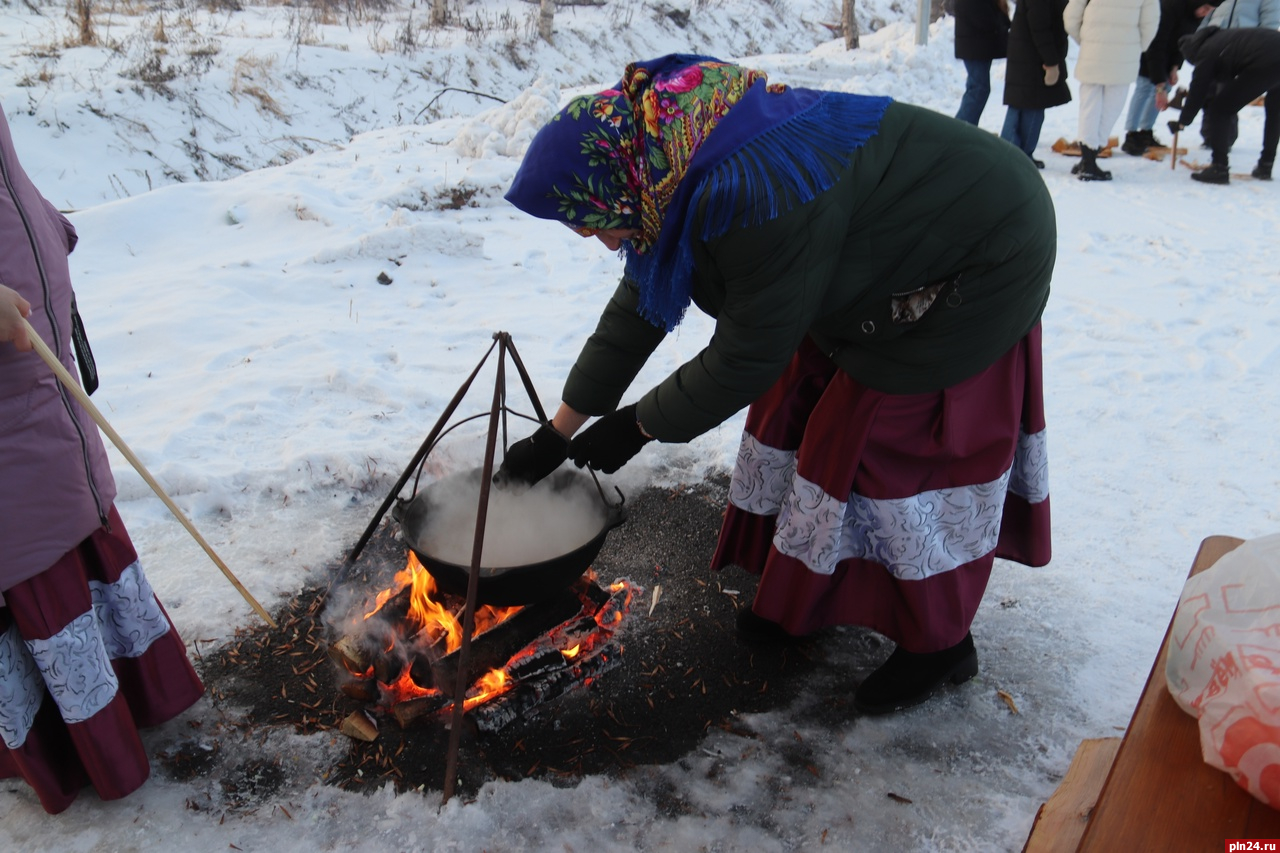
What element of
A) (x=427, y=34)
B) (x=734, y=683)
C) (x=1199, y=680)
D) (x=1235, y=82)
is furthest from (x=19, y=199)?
(x=427, y=34)

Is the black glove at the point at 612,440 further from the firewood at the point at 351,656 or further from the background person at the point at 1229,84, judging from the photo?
the background person at the point at 1229,84

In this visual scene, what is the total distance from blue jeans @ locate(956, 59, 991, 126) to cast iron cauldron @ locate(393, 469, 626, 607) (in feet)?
23.8

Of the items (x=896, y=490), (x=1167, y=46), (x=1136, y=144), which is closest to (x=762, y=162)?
(x=896, y=490)

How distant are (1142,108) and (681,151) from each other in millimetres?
9707

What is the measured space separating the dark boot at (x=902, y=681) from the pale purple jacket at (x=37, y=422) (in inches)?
90.7

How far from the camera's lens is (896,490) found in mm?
2404

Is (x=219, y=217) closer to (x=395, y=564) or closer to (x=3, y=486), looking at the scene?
(x=395, y=564)

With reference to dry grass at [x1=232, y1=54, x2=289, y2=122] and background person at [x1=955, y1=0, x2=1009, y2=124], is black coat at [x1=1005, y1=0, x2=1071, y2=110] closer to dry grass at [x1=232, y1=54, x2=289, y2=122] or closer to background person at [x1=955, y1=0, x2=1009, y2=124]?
background person at [x1=955, y1=0, x2=1009, y2=124]

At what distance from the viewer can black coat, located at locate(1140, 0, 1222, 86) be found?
8523 millimetres

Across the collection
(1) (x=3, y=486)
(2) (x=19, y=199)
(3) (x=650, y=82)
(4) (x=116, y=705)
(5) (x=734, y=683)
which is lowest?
(5) (x=734, y=683)

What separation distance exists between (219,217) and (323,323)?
2.19 metres

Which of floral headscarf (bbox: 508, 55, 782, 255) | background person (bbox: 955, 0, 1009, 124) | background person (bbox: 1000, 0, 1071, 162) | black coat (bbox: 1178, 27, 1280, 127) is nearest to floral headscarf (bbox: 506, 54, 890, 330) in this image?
floral headscarf (bbox: 508, 55, 782, 255)

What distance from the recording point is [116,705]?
233 cm

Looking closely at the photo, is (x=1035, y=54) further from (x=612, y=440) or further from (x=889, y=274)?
(x=612, y=440)
